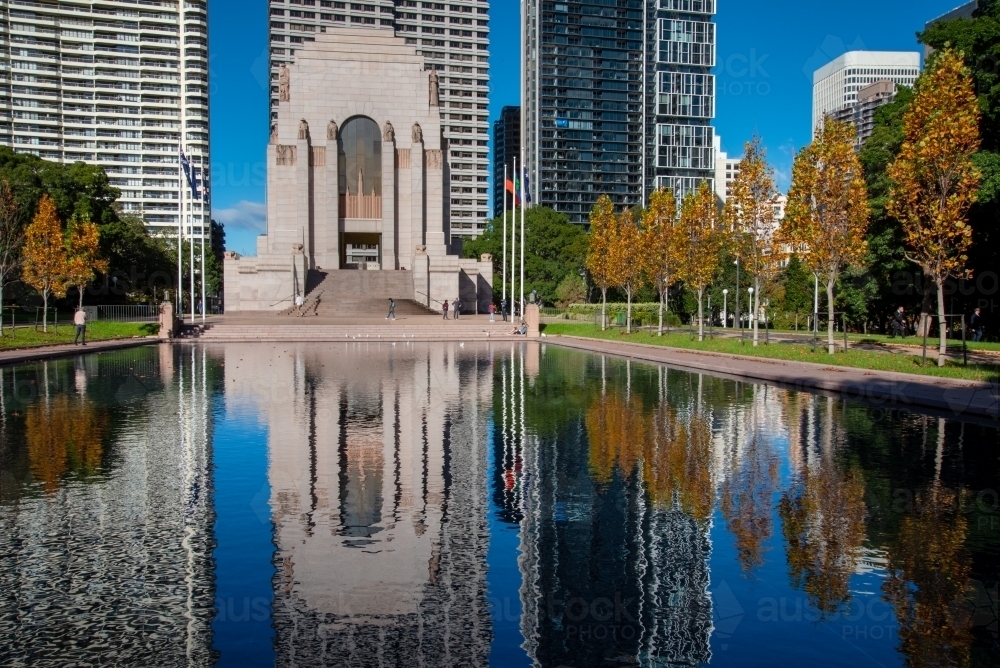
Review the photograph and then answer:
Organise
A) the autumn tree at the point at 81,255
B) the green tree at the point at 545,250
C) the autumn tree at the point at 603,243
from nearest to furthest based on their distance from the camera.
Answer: the autumn tree at the point at 81,255 < the autumn tree at the point at 603,243 < the green tree at the point at 545,250

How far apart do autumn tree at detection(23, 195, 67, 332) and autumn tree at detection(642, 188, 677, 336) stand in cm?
3099

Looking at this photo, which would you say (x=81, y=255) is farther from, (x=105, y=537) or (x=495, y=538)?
(x=495, y=538)

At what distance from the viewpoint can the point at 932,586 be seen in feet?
21.3

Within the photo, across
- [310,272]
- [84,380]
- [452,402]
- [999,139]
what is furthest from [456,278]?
[452,402]

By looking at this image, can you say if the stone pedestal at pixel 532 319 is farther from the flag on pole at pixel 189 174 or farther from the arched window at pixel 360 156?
the arched window at pixel 360 156

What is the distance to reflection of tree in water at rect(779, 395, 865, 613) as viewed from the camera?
21.6 ft

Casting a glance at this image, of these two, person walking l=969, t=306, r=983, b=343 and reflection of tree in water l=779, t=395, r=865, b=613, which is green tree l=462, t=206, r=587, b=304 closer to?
person walking l=969, t=306, r=983, b=343

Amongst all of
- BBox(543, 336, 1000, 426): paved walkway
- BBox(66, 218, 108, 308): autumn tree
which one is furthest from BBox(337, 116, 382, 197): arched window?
BBox(543, 336, 1000, 426): paved walkway

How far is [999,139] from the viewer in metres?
35.8

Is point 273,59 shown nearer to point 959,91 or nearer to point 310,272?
point 310,272

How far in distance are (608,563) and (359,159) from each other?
6757 centimetres

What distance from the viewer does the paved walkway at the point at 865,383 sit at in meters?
17.1

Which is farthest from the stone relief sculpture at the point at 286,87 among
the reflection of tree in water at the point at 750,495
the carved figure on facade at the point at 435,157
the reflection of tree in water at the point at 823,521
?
the reflection of tree in water at the point at 823,521

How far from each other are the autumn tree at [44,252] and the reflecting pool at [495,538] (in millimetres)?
28839
